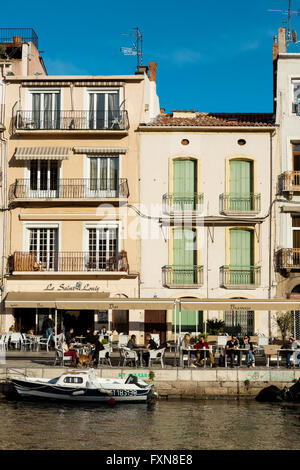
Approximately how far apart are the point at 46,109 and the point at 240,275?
14195mm

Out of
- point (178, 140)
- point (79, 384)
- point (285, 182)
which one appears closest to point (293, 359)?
point (79, 384)

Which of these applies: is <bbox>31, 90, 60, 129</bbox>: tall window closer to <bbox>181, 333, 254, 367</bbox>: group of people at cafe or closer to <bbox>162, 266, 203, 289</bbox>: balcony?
<bbox>162, 266, 203, 289</bbox>: balcony

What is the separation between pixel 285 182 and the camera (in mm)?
40438

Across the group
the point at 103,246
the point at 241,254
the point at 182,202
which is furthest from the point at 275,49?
the point at 103,246

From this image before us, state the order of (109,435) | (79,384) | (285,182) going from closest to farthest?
(109,435) → (79,384) → (285,182)

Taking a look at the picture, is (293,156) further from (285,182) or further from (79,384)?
(79,384)

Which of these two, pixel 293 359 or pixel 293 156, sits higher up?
pixel 293 156

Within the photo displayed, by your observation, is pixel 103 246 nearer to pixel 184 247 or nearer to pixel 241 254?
pixel 184 247

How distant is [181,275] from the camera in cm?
4053

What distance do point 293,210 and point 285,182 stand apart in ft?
5.14

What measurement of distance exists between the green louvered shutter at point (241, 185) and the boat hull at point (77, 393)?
15025 mm
